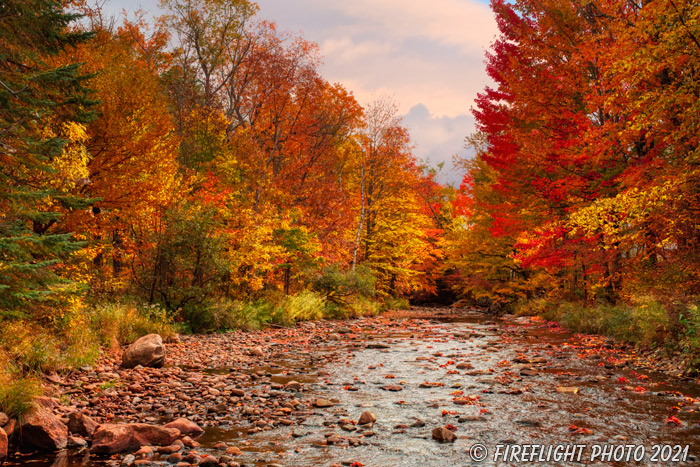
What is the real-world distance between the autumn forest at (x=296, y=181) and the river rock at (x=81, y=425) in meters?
0.86

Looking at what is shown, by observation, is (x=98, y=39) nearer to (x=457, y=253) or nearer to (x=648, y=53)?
(x=648, y=53)

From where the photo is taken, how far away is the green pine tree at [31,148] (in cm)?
667

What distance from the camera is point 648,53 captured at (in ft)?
26.8


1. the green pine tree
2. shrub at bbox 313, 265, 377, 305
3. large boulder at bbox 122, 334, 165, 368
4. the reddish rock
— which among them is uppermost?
the green pine tree

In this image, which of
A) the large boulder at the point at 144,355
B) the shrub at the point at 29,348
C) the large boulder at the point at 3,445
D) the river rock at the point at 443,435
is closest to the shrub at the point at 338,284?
the large boulder at the point at 144,355

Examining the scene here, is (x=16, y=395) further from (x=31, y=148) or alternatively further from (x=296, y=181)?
(x=296, y=181)

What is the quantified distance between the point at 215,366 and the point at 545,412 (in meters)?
6.68

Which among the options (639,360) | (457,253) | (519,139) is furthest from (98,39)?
(457,253)

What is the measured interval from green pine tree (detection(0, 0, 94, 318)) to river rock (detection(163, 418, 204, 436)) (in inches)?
111

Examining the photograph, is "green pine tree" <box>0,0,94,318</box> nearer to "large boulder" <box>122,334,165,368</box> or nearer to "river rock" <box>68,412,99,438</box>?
"large boulder" <box>122,334,165,368</box>

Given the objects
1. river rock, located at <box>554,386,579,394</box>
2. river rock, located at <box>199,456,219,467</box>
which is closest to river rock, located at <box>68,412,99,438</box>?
river rock, located at <box>199,456,219,467</box>

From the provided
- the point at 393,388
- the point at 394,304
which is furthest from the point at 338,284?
the point at 393,388

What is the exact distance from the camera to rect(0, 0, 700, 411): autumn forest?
8.24 meters

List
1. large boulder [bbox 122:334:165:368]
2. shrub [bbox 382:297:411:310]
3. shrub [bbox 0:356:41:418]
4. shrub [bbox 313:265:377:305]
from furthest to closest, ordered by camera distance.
A: shrub [bbox 382:297:411:310] < shrub [bbox 313:265:377:305] < large boulder [bbox 122:334:165:368] < shrub [bbox 0:356:41:418]
